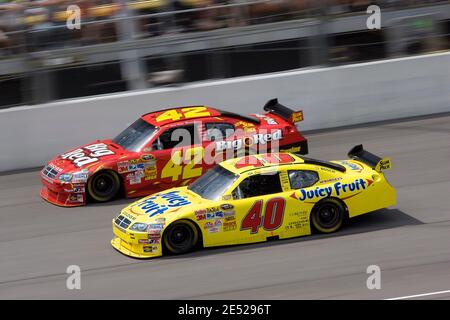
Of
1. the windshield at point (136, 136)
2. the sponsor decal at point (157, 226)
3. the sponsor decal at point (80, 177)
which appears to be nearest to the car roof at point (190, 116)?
the windshield at point (136, 136)

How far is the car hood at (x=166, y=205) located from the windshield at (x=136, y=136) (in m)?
2.37

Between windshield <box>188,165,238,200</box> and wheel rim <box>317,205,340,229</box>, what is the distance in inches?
50.2

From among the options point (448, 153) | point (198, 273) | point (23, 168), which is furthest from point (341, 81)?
point (198, 273)

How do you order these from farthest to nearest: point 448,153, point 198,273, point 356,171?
point 448,153 < point 356,171 < point 198,273

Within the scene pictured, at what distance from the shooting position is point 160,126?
14383 millimetres

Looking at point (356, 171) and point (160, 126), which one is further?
point (160, 126)

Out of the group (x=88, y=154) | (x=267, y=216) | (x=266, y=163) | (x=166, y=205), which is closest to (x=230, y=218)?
(x=267, y=216)

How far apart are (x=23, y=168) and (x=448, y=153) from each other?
7.98 meters

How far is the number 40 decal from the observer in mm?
11367

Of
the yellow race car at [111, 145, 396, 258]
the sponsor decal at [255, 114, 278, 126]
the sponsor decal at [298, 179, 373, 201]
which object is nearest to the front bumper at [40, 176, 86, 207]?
the yellow race car at [111, 145, 396, 258]

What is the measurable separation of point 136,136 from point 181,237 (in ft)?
12.2

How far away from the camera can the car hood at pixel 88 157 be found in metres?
14.1
